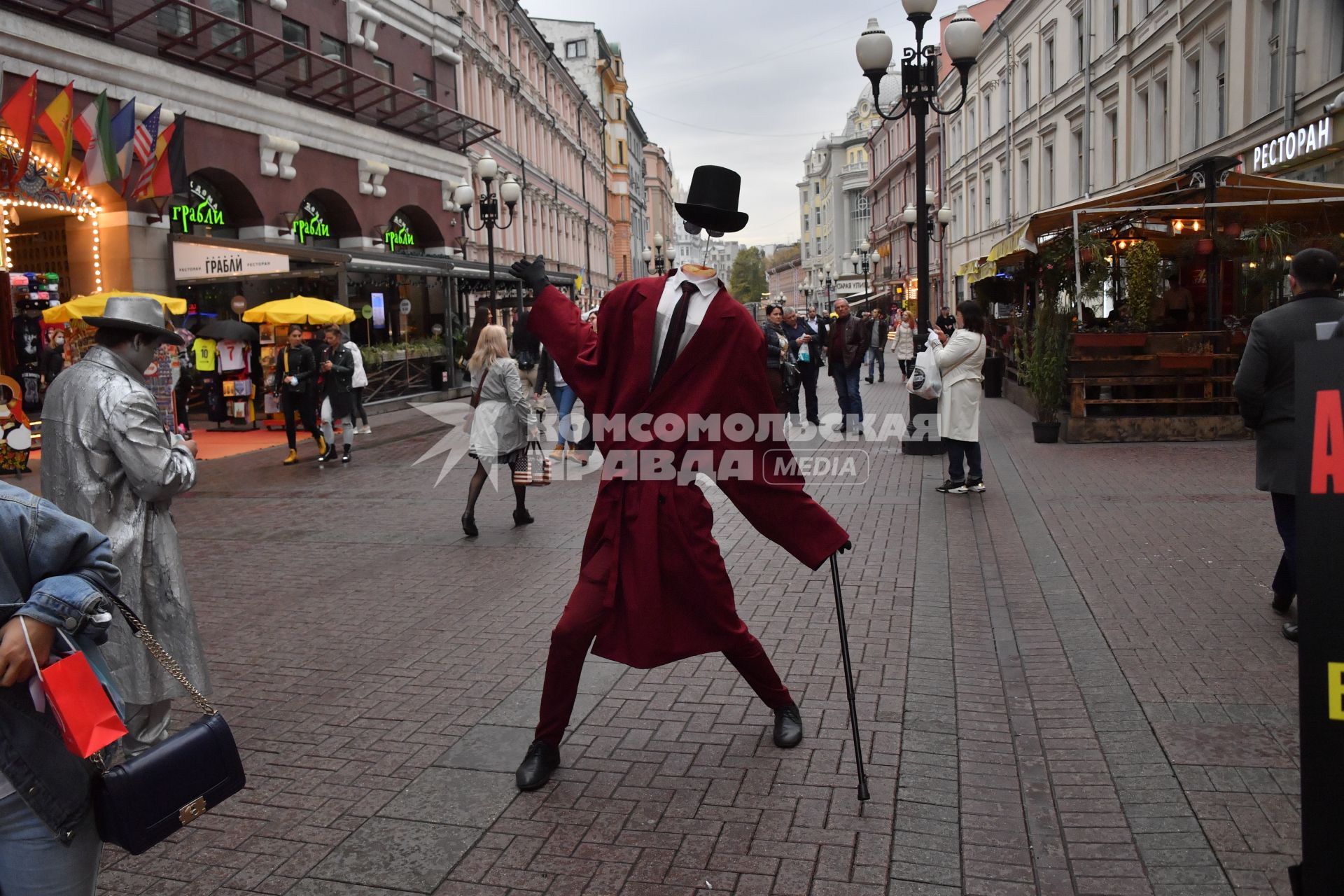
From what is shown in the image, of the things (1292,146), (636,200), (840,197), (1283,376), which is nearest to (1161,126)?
(1292,146)

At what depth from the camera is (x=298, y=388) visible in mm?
13641

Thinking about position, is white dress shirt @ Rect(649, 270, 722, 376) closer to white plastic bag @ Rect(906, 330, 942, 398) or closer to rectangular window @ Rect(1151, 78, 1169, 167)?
white plastic bag @ Rect(906, 330, 942, 398)

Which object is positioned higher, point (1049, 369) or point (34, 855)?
point (1049, 369)

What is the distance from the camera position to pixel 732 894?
3.03 meters

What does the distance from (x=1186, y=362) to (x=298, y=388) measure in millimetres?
11214

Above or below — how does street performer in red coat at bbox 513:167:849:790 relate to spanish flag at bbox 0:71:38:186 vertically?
below

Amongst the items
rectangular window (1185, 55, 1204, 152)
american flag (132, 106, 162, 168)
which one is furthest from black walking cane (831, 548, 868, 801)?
rectangular window (1185, 55, 1204, 152)

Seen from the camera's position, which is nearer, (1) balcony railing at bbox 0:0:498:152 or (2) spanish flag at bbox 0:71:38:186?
(2) spanish flag at bbox 0:71:38:186

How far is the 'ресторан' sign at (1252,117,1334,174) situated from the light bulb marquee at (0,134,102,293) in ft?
64.0

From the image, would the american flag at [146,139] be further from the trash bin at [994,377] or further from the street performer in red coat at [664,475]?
the trash bin at [994,377]

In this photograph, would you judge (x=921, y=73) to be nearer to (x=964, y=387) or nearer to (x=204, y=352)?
(x=964, y=387)

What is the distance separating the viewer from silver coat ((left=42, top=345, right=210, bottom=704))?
3.52m

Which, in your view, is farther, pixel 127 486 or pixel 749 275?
pixel 749 275

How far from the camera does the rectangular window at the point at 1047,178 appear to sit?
35031 mm
